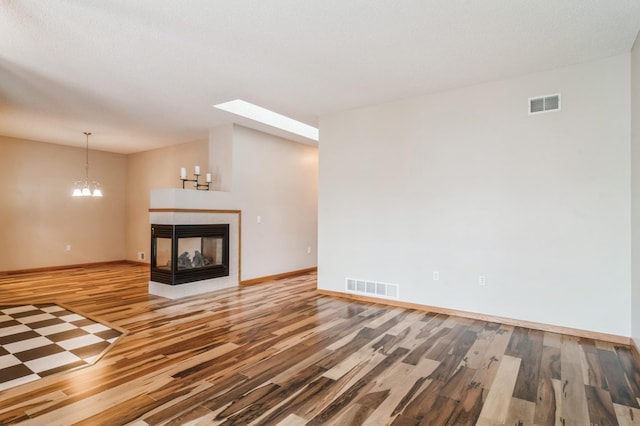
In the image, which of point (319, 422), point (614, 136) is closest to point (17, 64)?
point (319, 422)

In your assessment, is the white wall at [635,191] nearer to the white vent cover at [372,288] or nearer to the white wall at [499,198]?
the white wall at [499,198]

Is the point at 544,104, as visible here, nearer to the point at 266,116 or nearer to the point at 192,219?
the point at 266,116

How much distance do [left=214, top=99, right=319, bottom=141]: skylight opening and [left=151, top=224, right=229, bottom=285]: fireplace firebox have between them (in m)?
1.75

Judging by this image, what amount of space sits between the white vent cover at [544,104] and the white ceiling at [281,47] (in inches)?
11.7

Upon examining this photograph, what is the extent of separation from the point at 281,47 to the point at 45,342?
3.39 meters

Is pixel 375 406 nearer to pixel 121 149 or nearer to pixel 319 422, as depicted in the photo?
pixel 319 422

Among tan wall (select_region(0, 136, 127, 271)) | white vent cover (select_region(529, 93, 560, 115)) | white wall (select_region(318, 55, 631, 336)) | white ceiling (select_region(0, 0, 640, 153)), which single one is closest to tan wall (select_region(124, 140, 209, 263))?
tan wall (select_region(0, 136, 127, 271))

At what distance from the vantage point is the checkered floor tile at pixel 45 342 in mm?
2541

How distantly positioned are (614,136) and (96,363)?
487 centimetres

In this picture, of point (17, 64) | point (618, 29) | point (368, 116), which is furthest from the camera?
point (368, 116)

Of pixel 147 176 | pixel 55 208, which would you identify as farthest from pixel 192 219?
pixel 55 208

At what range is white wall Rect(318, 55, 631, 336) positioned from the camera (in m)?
3.24

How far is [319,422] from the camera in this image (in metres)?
1.90

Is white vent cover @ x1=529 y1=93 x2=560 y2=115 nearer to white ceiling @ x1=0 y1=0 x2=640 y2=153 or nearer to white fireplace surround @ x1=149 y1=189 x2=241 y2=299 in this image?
white ceiling @ x1=0 y1=0 x2=640 y2=153
